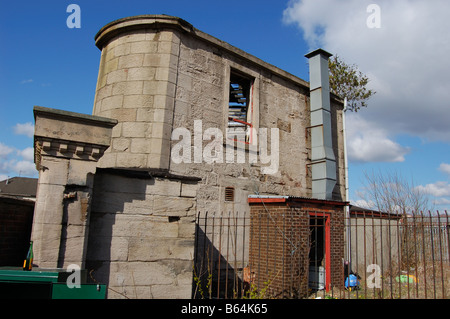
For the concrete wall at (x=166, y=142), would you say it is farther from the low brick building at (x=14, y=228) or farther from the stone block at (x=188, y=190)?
the low brick building at (x=14, y=228)

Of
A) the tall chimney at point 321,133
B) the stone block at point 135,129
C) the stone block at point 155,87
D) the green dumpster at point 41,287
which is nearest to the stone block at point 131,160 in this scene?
the stone block at point 135,129

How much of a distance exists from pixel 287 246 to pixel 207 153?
3.12m

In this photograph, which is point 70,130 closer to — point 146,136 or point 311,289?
point 146,136

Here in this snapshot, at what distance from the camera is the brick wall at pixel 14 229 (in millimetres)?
5523

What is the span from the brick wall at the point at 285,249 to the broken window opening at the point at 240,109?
251 cm

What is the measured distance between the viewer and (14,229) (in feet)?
19.2

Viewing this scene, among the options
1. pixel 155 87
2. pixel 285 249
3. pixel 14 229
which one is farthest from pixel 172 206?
pixel 285 249

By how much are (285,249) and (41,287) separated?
5812 mm

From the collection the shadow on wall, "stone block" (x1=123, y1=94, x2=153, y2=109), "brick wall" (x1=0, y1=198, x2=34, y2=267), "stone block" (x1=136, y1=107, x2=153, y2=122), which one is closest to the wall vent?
"stone block" (x1=136, y1=107, x2=153, y2=122)

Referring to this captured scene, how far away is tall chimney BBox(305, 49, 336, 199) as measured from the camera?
35.0ft

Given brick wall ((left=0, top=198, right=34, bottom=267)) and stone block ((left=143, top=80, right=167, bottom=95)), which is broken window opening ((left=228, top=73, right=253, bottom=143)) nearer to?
stone block ((left=143, top=80, right=167, bottom=95))

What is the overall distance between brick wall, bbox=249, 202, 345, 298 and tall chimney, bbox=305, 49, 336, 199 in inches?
69.6

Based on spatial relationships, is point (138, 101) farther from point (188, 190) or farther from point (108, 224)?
point (108, 224)

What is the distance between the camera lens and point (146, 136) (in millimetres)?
7664
